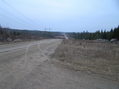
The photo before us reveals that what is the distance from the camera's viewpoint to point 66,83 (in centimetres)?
541

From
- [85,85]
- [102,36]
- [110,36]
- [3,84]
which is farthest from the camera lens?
[102,36]

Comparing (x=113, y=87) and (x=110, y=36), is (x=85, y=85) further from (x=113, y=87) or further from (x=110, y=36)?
(x=110, y=36)

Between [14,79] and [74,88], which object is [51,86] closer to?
[74,88]

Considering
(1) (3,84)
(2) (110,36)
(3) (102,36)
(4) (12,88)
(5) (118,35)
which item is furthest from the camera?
(3) (102,36)

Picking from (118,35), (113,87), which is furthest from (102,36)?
(113,87)

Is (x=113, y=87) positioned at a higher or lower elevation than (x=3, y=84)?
lower

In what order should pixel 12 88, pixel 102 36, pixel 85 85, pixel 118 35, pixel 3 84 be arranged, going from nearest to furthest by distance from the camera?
pixel 12 88 → pixel 3 84 → pixel 85 85 → pixel 118 35 → pixel 102 36

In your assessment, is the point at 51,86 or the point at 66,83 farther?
the point at 66,83

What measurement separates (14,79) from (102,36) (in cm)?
8790

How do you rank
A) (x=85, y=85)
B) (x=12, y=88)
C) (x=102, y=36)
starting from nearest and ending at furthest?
(x=12, y=88) < (x=85, y=85) < (x=102, y=36)

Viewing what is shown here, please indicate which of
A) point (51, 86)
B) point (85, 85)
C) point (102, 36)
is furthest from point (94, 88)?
point (102, 36)

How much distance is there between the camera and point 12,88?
181 inches

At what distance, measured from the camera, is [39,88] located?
4758 mm

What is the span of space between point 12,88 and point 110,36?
7848cm
